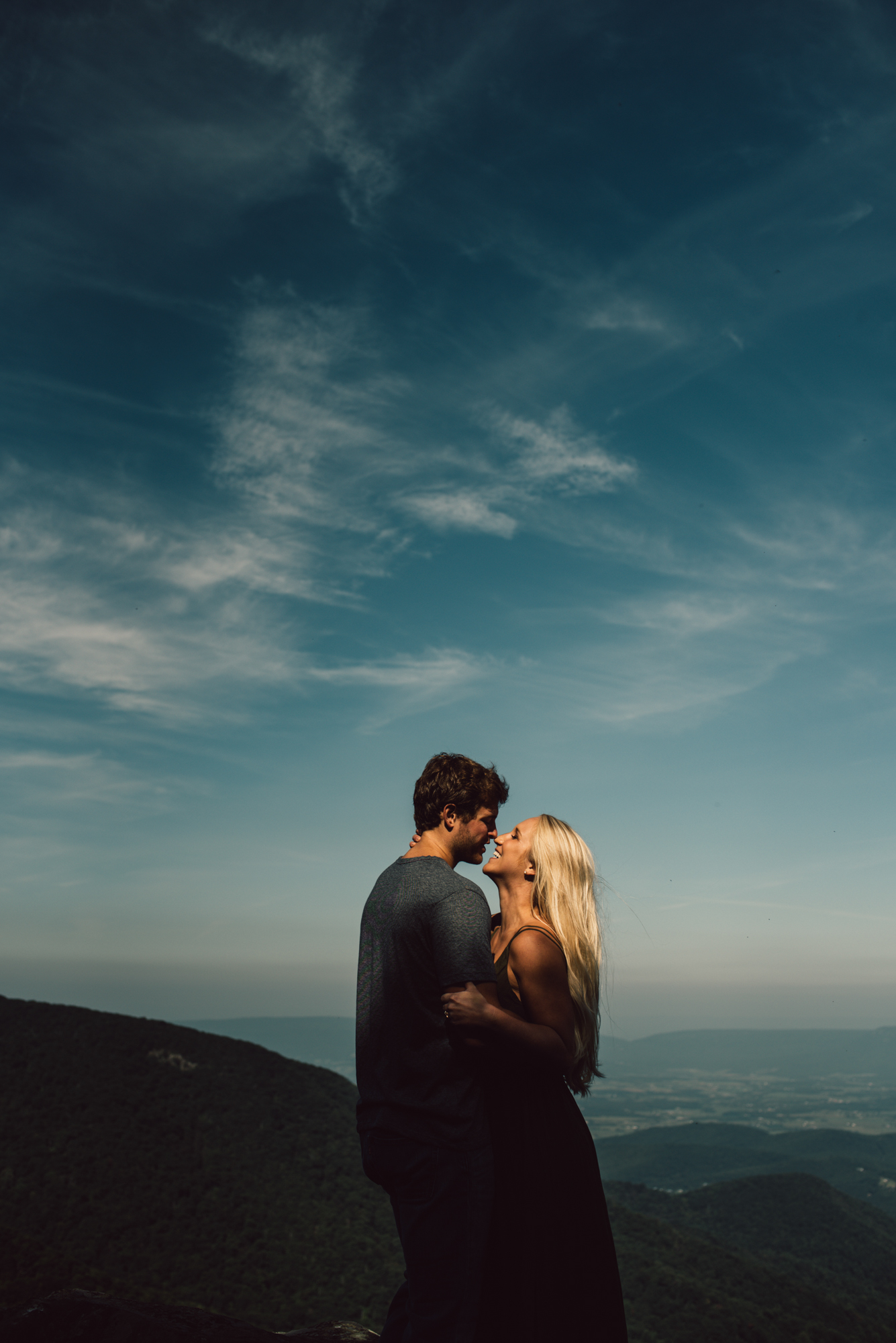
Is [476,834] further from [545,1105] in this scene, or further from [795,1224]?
[795,1224]

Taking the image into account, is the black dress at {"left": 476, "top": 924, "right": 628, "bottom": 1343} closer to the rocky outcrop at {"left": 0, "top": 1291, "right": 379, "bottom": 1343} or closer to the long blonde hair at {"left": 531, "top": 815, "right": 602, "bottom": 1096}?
the long blonde hair at {"left": 531, "top": 815, "right": 602, "bottom": 1096}

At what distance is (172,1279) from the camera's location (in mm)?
32281

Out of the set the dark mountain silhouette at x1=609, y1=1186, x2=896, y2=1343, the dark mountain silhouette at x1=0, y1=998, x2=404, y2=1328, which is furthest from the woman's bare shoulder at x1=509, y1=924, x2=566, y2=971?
the dark mountain silhouette at x1=609, y1=1186, x2=896, y2=1343

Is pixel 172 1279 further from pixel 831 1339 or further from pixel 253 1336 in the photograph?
pixel 253 1336

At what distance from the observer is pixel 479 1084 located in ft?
12.8

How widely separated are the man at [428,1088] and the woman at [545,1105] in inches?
6.4

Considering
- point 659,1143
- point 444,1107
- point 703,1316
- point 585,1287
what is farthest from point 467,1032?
point 659,1143

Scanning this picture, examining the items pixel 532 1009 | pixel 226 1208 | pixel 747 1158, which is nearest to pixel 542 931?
pixel 532 1009

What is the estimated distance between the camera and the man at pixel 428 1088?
144 inches

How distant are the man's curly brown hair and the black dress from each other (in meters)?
0.80

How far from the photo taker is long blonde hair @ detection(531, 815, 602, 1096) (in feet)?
14.3

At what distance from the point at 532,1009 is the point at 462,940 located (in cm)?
69

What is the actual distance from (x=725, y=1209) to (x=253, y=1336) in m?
88.6

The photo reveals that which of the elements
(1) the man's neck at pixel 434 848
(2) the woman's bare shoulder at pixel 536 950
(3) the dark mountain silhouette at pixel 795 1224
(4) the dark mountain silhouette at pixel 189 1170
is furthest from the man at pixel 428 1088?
(3) the dark mountain silhouette at pixel 795 1224
